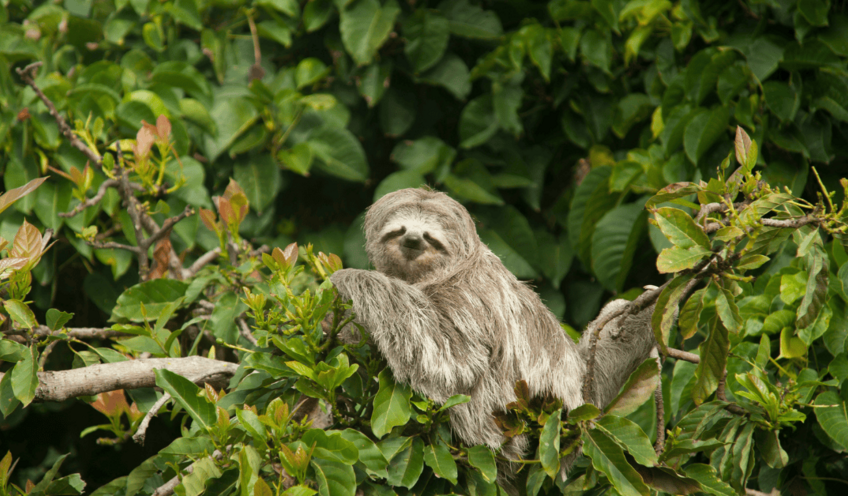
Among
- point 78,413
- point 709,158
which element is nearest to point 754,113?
point 709,158

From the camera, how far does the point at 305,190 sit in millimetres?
5590

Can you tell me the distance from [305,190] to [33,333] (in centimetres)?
328

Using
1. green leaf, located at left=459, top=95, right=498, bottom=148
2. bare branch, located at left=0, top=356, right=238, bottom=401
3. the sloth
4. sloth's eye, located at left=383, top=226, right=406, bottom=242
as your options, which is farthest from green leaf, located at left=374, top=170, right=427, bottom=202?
bare branch, located at left=0, top=356, right=238, bottom=401

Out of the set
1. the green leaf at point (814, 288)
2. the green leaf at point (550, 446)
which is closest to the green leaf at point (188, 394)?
the green leaf at point (550, 446)

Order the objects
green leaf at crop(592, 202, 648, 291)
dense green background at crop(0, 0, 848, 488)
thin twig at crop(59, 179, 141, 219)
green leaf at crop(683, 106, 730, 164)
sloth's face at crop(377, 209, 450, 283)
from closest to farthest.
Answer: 1. sloth's face at crop(377, 209, 450, 283)
2. thin twig at crop(59, 179, 141, 219)
3. green leaf at crop(683, 106, 730, 164)
4. dense green background at crop(0, 0, 848, 488)
5. green leaf at crop(592, 202, 648, 291)

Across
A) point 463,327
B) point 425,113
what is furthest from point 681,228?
point 425,113

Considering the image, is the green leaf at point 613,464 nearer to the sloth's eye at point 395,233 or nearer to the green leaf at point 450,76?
the sloth's eye at point 395,233

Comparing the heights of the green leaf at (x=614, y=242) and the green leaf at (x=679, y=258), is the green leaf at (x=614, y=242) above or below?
below

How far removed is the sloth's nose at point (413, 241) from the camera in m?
3.12

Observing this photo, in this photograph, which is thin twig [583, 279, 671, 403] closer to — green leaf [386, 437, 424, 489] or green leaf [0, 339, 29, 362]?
green leaf [386, 437, 424, 489]

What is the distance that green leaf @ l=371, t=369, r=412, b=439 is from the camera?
2238 mm

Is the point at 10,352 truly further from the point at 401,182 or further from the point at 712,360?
the point at 401,182

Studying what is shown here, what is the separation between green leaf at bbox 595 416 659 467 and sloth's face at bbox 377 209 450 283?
1.15 metres

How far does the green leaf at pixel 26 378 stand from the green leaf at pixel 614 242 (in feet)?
10.9
